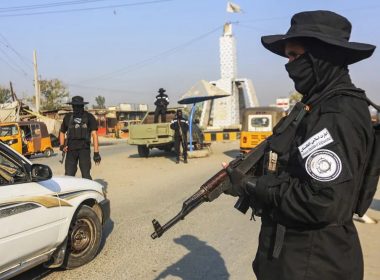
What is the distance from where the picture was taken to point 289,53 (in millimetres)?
2072

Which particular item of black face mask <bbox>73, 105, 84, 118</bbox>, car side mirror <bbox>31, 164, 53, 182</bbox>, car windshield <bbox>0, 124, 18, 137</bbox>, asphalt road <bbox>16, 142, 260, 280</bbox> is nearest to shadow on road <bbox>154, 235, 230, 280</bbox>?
asphalt road <bbox>16, 142, 260, 280</bbox>

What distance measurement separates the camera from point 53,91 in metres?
59.3

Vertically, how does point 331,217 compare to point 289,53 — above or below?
below

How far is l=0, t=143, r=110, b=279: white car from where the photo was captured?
357 cm

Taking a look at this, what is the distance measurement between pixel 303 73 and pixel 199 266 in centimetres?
310

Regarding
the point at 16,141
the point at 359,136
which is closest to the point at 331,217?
the point at 359,136

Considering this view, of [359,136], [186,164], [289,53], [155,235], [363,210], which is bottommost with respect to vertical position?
[186,164]

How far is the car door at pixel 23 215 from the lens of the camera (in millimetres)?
3510

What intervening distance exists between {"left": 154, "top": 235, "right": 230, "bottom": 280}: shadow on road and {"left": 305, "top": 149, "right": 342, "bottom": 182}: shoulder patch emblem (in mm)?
2788

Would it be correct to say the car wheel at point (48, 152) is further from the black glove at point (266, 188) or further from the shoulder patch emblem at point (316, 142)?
the shoulder patch emblem at point (316, 142)

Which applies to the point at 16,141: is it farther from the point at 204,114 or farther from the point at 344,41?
the point at 204,114

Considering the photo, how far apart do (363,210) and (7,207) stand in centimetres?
276

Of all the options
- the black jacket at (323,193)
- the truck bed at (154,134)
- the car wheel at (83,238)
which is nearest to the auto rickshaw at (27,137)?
the truck bed at (154,134)

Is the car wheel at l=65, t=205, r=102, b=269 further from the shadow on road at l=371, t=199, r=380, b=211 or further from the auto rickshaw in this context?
the auto rickshaw
